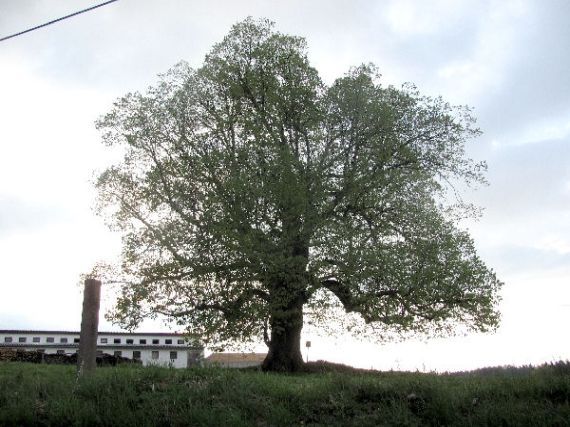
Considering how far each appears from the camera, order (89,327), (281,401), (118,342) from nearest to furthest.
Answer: (281,401) → (89,327) → (118,342)

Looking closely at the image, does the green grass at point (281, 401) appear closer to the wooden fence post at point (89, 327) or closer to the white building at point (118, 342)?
the wooden fence post at point (89, 327)

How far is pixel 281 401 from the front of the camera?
35.6 ft

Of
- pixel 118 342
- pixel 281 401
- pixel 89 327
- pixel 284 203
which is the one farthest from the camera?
pixel 118 342

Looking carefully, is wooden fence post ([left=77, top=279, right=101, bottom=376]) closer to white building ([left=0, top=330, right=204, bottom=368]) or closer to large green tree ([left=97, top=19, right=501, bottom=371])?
large green tree ([left=97, top=19, right=501, bottom=371])

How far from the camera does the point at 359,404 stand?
10.6 meters

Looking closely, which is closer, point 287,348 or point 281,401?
point 281,401

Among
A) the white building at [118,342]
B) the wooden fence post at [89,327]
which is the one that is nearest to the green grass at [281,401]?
the wooden fence post at [89,327]

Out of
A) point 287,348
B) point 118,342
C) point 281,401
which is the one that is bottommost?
point 281,401

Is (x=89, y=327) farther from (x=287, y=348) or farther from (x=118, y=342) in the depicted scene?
(x=118, y=342)

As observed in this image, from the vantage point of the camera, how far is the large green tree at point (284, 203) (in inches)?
934

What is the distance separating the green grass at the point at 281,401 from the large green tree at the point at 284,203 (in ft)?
35.5

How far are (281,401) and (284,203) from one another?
12.9 meters

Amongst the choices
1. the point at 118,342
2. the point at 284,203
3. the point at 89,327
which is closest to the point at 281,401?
the point at 89,327

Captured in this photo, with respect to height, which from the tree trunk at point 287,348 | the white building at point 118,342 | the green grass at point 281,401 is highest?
the white building at point 118,342
